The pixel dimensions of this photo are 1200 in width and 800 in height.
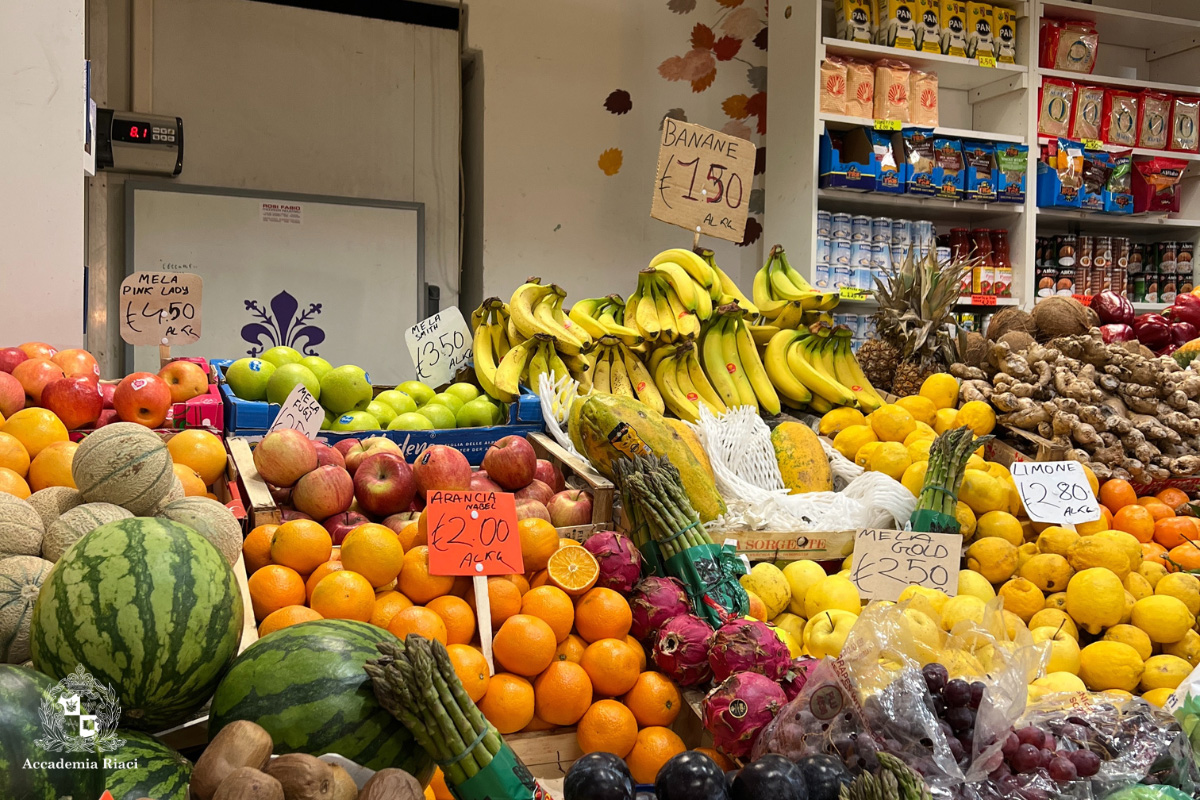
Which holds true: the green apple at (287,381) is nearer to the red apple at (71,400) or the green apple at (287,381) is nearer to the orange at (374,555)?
the red apple at (71,400)

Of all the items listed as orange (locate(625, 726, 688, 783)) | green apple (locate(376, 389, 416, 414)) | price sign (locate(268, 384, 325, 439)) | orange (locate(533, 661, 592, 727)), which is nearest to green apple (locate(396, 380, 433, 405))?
green apple (locate(376, 389, 416, 414))

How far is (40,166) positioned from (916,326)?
258cm

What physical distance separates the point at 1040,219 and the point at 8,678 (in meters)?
5.34

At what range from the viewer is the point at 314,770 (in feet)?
2.56

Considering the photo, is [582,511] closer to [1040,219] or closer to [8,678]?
[8,678]

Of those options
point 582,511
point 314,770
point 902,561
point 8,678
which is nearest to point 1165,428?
point 902,561

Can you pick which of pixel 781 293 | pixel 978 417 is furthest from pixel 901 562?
pixel 781 293

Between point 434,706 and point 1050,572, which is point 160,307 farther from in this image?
point 1050,572

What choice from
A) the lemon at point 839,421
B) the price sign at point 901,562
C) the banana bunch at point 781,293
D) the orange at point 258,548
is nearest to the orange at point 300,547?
the orange at point 258,548

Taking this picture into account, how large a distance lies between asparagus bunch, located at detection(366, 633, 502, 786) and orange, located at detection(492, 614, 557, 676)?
343 mm

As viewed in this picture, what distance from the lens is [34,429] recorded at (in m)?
1.63

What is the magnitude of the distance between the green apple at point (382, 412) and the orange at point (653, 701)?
3.96ft

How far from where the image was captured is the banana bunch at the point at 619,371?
8.49 ft

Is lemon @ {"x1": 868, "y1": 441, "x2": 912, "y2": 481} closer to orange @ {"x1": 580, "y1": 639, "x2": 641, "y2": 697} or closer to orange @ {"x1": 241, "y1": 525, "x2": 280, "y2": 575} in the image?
orange @ {"x1": 580, "y1": 639, "x2": 641, "y2": 697}
